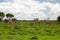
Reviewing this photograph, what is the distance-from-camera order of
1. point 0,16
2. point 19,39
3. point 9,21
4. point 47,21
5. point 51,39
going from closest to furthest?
point 19,39 < point 51,39 < point 9,21 < point 47,21 < point 0,16

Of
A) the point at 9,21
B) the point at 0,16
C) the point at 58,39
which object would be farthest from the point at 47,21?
the point at 0,16

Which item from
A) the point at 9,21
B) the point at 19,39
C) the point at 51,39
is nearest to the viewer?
the point at 19,39

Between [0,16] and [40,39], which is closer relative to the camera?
[40,39]

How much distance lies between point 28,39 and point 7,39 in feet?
7.25

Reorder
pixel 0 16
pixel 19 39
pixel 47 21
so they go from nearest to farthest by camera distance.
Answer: pixel 19 39, pixel 47 21, pixel 0 16

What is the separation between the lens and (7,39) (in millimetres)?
22578

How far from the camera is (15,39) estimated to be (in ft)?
74.0

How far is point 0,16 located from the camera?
281ft

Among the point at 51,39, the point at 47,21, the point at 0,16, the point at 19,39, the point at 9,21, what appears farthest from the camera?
the point at 0,16

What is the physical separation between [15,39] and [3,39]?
1298mm

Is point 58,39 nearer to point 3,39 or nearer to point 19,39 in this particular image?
point 19,39

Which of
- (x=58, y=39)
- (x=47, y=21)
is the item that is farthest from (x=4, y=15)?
(x=58, y=39)

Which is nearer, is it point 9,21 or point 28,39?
point 28,39

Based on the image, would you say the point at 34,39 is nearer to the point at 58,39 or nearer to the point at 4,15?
the point at 58,39
